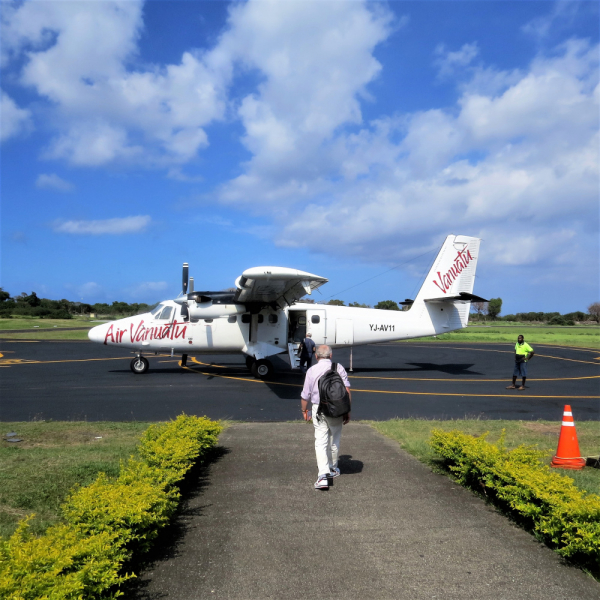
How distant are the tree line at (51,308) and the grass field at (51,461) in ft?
188

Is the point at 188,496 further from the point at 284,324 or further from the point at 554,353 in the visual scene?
the point at 554,353

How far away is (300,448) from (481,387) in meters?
10.3

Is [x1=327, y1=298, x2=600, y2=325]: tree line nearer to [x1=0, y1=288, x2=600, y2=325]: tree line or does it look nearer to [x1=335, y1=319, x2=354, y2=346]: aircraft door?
[x1=0, y1=288, x2=600, y2=325]: tree line

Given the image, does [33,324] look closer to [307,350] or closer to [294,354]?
[294,354]

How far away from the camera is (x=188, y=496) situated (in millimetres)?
5988

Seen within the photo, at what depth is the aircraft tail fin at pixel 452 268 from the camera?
803 inches

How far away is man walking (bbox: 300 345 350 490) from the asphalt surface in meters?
4.56

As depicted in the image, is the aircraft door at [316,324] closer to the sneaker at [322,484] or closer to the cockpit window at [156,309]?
the cockpit window at [156,309]

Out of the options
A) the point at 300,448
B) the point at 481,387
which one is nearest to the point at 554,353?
the point at 481,387

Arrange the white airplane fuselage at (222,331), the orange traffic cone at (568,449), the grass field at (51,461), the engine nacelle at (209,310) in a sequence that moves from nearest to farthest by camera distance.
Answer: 1. the grass field at (51,461)
2. the orange traffic cone at (568,449)
3. the engine nacelle at (209,310)
4. the white airplane fuselage at (222,331)

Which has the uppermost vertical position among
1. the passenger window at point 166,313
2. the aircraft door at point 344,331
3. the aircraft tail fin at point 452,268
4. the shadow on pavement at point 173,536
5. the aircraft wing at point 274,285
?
the aircraft tail fin at point 452,268

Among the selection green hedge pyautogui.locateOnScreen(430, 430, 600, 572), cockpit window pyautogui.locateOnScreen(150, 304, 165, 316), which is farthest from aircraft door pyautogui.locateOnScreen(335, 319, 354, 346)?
green hedge pyautogui.locateOnScreen(430, 430, 600, 572)

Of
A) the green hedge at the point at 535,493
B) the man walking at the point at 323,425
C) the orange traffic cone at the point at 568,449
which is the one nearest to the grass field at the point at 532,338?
the orange traffic cone at the point at 568,449

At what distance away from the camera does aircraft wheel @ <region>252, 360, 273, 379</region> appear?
58.4 feet
